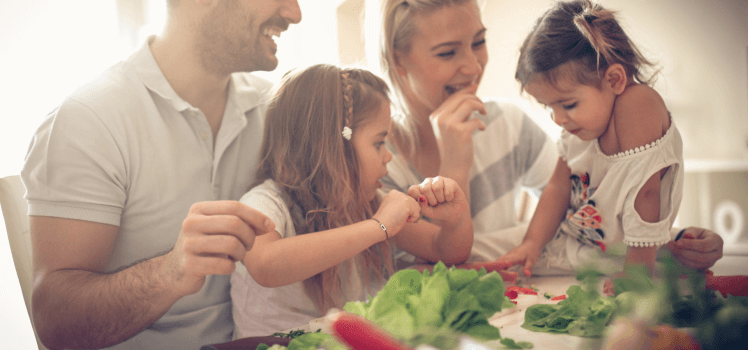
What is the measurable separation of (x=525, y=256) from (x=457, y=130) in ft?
0.82

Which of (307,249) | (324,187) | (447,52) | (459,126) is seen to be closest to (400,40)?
(447,52)

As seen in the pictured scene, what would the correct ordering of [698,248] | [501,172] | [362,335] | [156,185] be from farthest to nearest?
1. [501,172]
2. [156,185]
3. [698,248]
4. [362,335]

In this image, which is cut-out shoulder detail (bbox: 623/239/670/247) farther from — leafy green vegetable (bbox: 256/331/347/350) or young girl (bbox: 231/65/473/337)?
leafy green vegetable (bbox: 256/331/347/350)

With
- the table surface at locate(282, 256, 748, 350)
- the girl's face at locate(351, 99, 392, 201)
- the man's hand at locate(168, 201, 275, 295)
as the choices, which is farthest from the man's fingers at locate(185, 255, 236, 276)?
the girl's face at locate(351, 99, 392, 201)

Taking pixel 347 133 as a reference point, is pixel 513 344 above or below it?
below

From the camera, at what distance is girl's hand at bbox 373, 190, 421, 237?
1.93ft

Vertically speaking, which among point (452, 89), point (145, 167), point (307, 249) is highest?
point (452, 89)

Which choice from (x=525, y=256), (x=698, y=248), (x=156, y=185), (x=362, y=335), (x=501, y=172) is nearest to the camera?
(x=362, y=335)

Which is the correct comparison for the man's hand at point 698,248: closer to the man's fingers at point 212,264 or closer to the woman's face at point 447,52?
the woman's face at point 447,52

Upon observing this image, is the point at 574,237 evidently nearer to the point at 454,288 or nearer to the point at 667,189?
the point at 667,189

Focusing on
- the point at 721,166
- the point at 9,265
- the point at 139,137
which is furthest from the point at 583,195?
the point at 9,265

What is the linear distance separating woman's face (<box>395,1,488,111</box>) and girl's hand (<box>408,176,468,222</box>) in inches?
8.1

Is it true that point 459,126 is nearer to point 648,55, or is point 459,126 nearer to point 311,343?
point 648,55

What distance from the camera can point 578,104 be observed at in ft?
1.90
